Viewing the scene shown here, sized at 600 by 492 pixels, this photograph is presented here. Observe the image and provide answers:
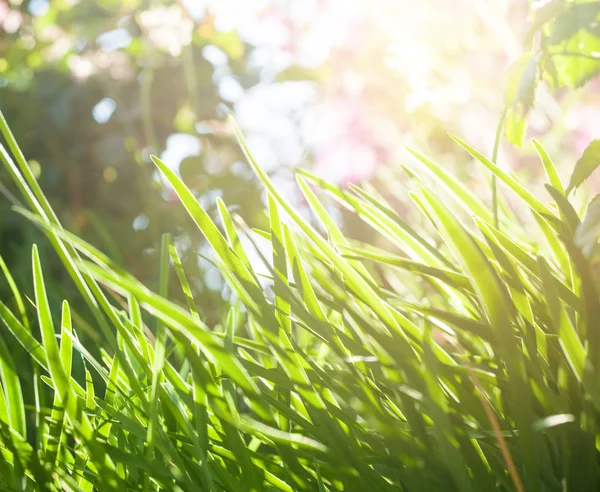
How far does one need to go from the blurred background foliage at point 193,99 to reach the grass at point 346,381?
0.86 metres

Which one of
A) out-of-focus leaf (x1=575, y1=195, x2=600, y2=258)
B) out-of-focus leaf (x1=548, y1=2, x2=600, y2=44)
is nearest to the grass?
out-of-focus leaf (x1=575, y1=195, x2=600, y2=258)

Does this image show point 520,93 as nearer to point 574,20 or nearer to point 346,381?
point 574,20

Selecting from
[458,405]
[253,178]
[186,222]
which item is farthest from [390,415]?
[253,178]

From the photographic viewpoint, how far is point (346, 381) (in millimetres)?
291

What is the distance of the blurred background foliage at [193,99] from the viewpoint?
1.34m

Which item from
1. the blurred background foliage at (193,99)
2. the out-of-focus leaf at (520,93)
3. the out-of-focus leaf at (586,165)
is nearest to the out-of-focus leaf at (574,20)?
the out-of-focus leaf at (520,93)

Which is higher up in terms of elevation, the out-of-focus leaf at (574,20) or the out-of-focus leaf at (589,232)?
the out-of-focus leaf at (574,20)

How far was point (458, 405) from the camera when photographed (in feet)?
1.00

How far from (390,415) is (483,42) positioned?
1.31 meters

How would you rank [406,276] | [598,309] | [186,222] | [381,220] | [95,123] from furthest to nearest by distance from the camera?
1. [95,123]
2. [186,222]
3. [406,276]
4. [381,220]
5. [598,309]

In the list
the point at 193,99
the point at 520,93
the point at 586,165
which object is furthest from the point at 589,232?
the point at 193,99

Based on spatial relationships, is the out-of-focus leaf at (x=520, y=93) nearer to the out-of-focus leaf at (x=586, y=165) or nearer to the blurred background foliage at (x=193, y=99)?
the out-of-focus leaf at (x=586, y=165)

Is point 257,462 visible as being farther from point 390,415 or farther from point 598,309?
point 598,309

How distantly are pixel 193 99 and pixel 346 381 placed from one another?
1.31 m
